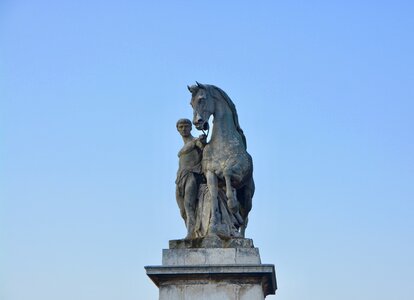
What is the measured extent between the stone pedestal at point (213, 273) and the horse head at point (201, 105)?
2.24 m

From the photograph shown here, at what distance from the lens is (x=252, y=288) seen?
14258 mm

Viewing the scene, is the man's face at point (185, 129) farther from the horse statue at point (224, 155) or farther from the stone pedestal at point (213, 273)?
the stone pedestal at point (213, 273)

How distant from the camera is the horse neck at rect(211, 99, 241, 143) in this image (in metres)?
15.7

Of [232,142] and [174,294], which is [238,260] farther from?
[232,142]

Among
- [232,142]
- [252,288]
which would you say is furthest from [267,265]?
[232,142]

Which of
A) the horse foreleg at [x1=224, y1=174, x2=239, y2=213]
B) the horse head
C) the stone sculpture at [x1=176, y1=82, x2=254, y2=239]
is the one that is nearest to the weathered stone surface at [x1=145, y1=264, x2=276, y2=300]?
the stone sculpture at [x1=176, y1=82, x2=254, y2=239]

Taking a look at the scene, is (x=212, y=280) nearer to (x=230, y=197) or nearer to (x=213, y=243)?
(x=213, y=243)

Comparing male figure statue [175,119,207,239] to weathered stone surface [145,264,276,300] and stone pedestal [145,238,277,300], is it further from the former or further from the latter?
weathered stone surface [145,264,276,300]

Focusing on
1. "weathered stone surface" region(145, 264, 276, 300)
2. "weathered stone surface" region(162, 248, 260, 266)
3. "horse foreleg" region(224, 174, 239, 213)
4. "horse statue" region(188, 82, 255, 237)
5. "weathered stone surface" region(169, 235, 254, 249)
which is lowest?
"weathered stone surface" region(145, 264, 276, 300)

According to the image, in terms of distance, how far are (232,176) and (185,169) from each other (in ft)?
2.98

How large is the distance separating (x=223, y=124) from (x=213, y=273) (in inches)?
115

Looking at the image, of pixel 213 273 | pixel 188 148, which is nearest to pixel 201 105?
pixel 188 148

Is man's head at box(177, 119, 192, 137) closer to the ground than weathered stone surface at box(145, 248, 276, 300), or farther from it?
farther from it

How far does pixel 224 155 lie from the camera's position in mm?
15469
